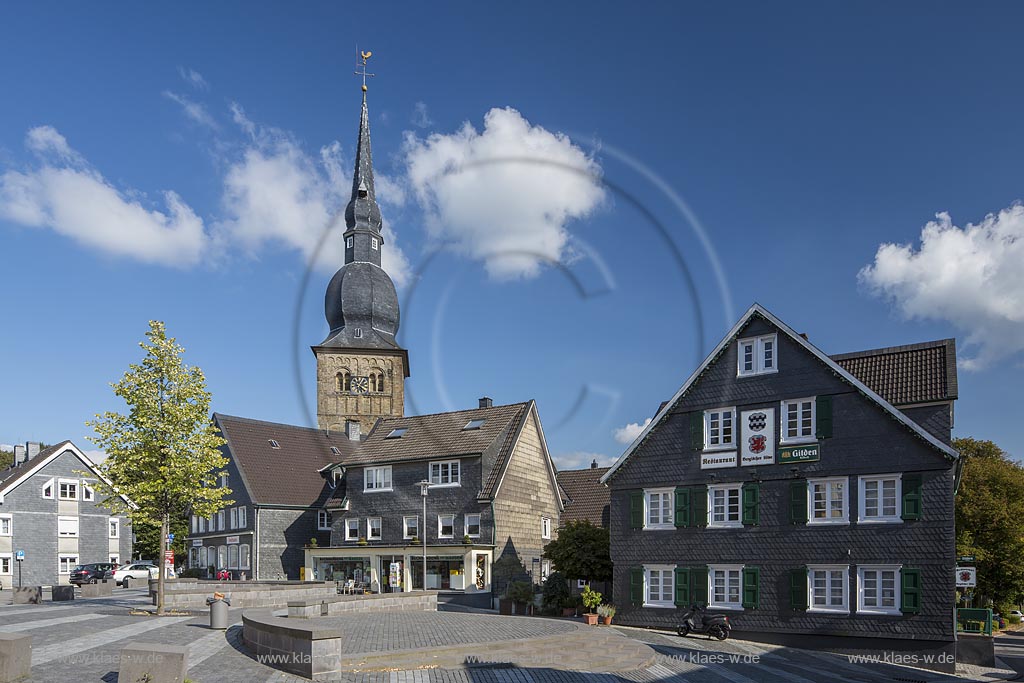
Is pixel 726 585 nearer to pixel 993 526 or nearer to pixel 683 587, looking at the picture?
pixel 683 587

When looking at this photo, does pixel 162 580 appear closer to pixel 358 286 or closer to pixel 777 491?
pixel 777 491

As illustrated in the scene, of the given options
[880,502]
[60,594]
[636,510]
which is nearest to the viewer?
[880,502]

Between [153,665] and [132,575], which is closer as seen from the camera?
[153,665]

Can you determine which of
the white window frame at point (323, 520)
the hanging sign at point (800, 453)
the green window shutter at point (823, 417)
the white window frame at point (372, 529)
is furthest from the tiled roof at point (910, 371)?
the white window frame at point (323, 520)

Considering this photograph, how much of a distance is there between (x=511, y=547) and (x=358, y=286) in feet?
169

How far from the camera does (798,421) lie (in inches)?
1403

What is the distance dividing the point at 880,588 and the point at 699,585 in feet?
24.6

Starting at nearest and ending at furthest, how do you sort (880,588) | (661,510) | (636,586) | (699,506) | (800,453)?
1. (880,588)
2. (800,453)
3. (699,506)
4. (636,586)
5. (661,510)

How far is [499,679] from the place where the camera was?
70.4 ft

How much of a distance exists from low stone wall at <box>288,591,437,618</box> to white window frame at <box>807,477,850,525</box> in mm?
17492

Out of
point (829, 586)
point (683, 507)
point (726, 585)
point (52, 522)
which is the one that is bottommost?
point (52, 522)

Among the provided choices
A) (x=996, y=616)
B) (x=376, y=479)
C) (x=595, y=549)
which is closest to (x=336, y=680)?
(x=595, y=549)

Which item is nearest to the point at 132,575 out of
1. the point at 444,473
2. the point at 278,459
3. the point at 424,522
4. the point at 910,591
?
the point at 278,459

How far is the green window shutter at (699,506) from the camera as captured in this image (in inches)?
1476
